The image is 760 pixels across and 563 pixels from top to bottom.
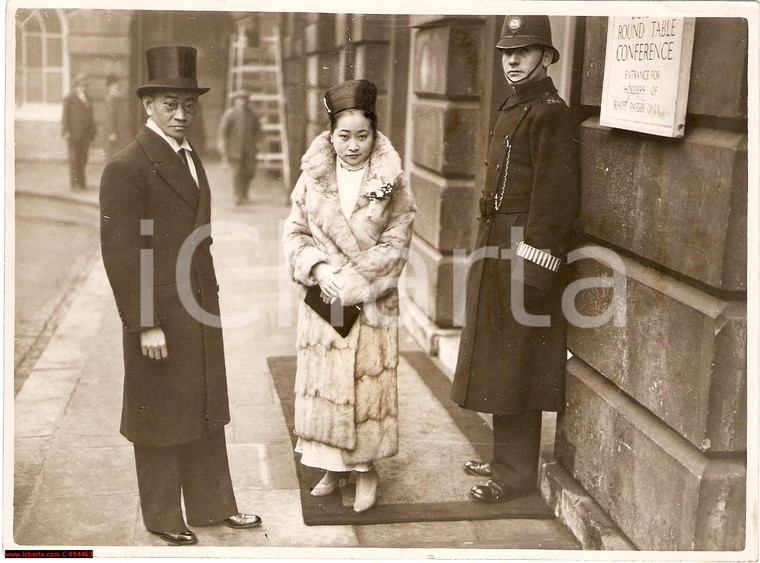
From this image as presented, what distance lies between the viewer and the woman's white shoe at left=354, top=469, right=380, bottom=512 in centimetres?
375

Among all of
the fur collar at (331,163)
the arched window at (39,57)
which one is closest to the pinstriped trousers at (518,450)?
the fur collar at (331,163)

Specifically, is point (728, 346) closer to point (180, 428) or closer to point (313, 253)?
point (313, 253)

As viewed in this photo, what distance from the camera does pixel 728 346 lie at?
2.84m

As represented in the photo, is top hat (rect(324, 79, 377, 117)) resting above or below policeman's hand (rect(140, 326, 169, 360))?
above

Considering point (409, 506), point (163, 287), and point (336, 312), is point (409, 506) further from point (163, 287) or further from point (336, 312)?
point (163, 287)

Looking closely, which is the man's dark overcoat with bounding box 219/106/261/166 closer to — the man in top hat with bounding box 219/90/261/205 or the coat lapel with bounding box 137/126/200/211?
the man in top hat with bounding box 219/90/261/205

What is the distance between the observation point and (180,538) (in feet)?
11.5

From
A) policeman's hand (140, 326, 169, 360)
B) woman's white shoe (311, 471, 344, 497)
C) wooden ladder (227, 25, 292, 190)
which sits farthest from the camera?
woman's white shoe (311, 471, 344, 497)

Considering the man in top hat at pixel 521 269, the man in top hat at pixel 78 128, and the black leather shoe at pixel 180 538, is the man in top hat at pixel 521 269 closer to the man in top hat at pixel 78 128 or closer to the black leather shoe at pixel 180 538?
the black leather shoe at pixel 180 538

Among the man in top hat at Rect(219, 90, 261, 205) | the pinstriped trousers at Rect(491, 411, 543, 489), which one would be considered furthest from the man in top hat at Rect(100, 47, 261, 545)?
the man in top hat at Rect(219, 90, 261, 205)

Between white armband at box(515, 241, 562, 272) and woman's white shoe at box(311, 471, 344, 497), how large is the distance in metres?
1.25

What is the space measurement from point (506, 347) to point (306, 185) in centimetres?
109

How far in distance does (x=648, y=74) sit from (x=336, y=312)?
145 centimetres

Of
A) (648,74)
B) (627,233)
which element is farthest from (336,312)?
(648,74)
